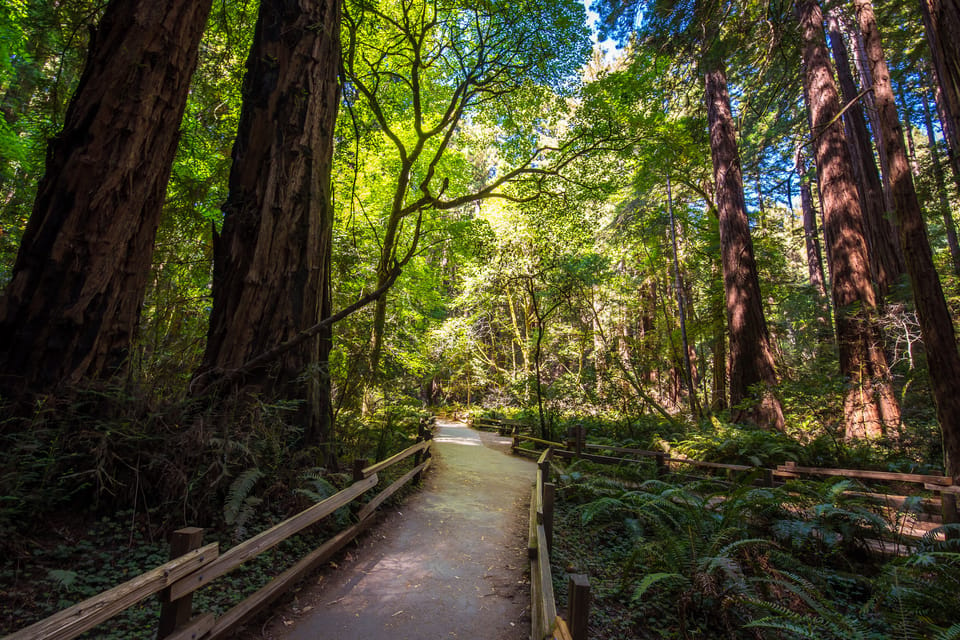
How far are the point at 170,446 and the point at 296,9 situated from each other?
592cm

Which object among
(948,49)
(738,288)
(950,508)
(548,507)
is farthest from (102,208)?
(738,288)

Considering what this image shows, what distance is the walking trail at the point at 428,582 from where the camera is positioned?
3422 mm

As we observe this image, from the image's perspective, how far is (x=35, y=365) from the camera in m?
3.62

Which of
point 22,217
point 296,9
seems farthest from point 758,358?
point 22,217

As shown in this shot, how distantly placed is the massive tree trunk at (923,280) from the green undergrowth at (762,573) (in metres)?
1.61

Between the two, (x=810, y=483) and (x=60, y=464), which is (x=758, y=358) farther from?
(x=60, y=464)

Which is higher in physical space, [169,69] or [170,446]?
[169,69]

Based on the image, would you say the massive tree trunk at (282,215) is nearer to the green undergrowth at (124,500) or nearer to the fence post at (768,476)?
the green undergrowth at (124,500)

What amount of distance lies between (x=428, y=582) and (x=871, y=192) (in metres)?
16.2

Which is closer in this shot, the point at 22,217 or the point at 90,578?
the point at 90,578

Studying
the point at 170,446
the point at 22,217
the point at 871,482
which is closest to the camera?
the point at 170,446

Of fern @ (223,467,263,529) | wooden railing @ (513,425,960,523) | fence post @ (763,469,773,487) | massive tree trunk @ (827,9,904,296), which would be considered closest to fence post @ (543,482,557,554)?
fern @ (223,467,263,529)

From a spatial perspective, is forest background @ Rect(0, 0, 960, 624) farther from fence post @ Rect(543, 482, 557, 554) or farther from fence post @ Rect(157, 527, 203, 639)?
fence post @ Rect(543, 482, 557, 554)

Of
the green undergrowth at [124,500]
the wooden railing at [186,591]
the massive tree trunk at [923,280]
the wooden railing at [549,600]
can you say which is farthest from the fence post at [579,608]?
the massive tree trunk at [923,280]
